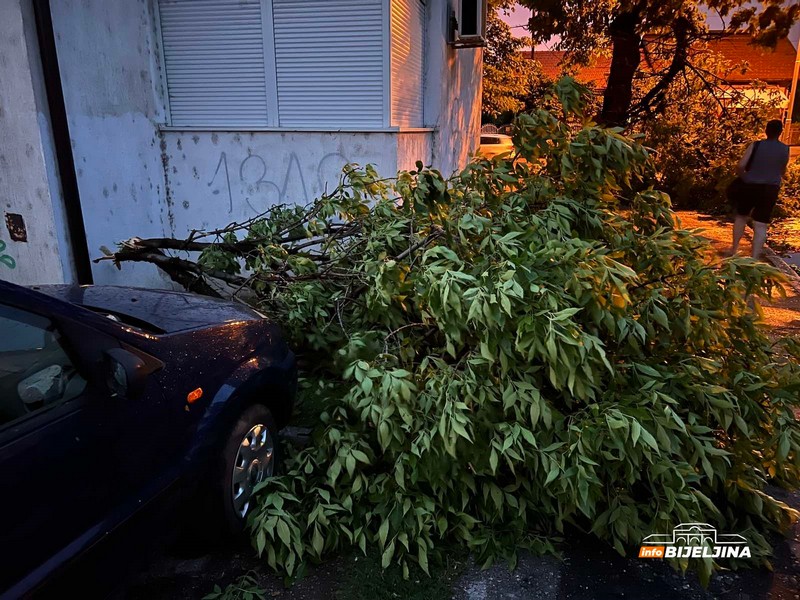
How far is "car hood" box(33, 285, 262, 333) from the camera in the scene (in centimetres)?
300

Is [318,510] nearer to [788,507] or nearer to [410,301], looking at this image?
[410,301]

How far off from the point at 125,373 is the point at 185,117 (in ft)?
19.0

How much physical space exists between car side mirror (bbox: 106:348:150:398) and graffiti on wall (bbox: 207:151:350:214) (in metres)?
4.65

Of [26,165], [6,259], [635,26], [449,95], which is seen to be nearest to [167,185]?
[26,165]

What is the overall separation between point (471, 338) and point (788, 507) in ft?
6.60

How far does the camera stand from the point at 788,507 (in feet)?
11.0

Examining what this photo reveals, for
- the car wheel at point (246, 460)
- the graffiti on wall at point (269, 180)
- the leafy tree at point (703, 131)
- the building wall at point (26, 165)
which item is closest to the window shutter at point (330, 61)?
the graffiti on wall at point (269, 180)

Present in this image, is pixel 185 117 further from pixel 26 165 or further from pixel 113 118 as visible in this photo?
pixel 26 165

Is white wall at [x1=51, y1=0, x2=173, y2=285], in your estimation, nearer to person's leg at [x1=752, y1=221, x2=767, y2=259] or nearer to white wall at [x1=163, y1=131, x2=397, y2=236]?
white wall at [x1=163, y1=131, x2=397, y2=236]

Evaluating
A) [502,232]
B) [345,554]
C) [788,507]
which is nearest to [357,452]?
[345,554]

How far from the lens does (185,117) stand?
7.27 meters

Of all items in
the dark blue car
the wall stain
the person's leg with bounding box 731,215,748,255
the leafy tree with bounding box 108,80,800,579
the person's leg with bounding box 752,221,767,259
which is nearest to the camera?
the dark blue car

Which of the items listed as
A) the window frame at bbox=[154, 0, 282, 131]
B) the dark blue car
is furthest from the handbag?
the dark blue car

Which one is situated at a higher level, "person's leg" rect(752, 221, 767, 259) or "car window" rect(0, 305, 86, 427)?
"car window" rect(0, 305, 86, 427)
